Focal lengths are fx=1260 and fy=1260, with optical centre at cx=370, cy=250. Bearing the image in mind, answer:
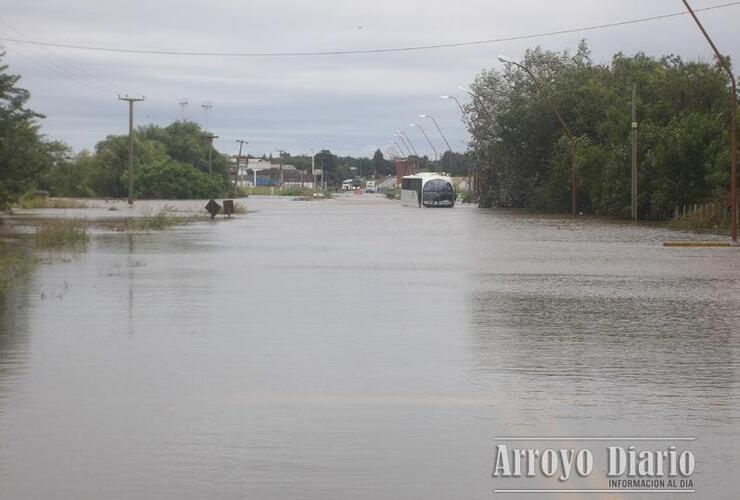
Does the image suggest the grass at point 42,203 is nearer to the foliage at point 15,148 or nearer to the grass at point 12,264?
the foliage at point 15,148

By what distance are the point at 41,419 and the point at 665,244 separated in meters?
29.7

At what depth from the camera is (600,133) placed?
75.4 meters

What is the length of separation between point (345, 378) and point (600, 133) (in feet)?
216

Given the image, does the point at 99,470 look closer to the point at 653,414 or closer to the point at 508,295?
Answer: the point at 653,414

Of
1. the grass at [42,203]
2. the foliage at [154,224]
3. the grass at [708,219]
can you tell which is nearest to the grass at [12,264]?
the foliage at [154,224]

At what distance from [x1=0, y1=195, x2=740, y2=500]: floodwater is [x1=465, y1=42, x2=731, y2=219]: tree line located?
3668cm

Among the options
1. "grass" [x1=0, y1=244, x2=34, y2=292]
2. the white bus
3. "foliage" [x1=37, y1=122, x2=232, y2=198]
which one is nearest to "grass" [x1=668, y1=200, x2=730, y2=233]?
"grass" [x1=0, y1=244, x2=34, y2=292]

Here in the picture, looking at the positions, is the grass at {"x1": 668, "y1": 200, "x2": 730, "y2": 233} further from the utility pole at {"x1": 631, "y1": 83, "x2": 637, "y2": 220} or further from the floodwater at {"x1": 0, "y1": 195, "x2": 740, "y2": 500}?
the floodwater at {"x1": 0, "y1": 195, "x2": 740, "y2": 500}

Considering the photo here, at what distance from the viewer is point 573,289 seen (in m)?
21.5

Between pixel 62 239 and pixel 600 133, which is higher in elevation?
pixel 600 133

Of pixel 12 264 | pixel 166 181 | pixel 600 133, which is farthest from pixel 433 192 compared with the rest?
pixel 12 264

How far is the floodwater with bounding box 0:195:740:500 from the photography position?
7.86 m

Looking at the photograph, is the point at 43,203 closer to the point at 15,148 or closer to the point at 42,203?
the point at 42,203

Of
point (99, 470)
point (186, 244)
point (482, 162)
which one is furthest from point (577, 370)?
point (482, 162)
